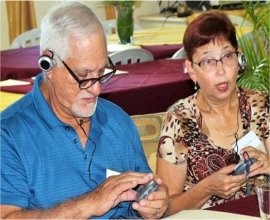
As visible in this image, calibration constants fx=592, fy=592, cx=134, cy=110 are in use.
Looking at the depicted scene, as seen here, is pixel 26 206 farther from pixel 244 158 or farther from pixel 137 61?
pixel 137 61

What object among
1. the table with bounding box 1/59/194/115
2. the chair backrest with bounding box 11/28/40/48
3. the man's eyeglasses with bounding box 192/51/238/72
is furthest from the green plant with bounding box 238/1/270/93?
the chair backrest with bounding box 11/28/40/48

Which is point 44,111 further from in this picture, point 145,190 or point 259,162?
point 259,162

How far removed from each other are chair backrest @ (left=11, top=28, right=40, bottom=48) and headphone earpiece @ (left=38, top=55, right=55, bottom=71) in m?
3.49

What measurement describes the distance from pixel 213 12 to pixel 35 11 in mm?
3792

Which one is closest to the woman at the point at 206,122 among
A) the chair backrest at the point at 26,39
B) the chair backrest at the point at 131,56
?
Result: the chair backrest at the point at 131,56

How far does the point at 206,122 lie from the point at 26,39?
3.29 meters

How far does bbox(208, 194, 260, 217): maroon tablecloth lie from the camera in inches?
69.9

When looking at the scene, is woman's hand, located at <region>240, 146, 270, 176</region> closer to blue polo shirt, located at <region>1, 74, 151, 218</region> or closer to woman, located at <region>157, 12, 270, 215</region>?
woman, located at <region>157, 12, 270, 215</region>

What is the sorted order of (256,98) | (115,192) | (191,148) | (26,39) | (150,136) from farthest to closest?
(26,39) → (150,136) → (256,98) → (191,148) → (115,192)

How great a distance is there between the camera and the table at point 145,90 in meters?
3.47

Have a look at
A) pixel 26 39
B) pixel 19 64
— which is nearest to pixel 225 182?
pixel 19 64

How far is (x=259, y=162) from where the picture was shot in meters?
2.09

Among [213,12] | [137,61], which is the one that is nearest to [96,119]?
[213,12]

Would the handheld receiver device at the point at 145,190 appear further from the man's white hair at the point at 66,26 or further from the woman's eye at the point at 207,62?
the woman's eye at the point at 207,62
